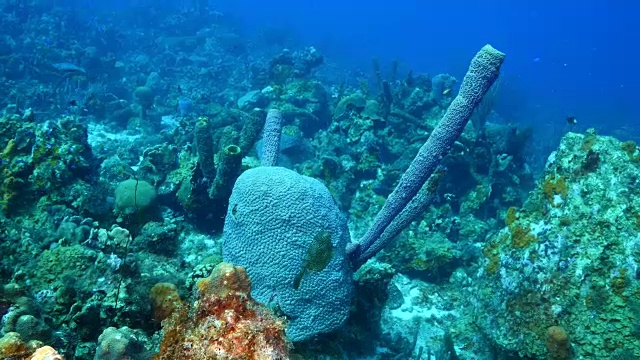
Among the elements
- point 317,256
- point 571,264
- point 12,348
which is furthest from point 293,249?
point 571,264

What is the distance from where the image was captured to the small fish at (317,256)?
165 inches

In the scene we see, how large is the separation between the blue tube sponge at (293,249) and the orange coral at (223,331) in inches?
81.1

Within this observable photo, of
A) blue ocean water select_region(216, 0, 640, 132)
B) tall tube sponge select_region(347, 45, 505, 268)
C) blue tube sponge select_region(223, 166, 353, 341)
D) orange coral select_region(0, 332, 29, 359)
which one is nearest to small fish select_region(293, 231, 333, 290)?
blue tube sponge select_region(223, 166, 353, 341)

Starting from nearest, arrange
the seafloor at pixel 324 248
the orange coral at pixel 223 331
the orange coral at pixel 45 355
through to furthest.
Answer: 1. the orange coral at pixel 45 355
2. the orange coral at pixel 223 331
3. the seafloor at pixel 324 248

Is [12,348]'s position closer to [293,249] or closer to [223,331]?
[223,331]

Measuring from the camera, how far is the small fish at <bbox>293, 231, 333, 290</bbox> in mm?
4199

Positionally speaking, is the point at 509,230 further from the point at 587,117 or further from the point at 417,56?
the point at 417,56

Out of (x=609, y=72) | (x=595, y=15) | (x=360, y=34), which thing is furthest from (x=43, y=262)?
(x=595, y=15)

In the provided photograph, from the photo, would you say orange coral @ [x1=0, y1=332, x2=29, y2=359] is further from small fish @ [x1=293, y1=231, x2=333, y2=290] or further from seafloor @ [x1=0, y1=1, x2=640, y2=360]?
small fish @ [x1=293, y1=231, x2=333, y2=290]

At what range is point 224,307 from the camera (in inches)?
77.9

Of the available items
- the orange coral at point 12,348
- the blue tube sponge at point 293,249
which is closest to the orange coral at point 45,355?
the orange coral at point 12,348

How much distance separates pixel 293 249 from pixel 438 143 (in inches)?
85.0

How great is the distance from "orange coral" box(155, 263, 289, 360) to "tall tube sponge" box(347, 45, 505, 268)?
9.02 feet

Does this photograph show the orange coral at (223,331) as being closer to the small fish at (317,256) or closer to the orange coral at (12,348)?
the orange coral at (12,348)
